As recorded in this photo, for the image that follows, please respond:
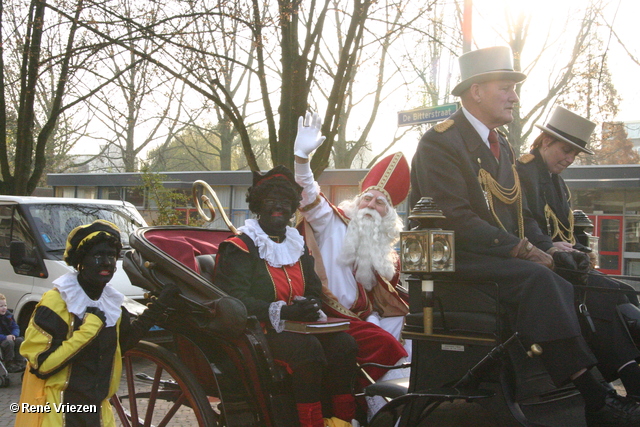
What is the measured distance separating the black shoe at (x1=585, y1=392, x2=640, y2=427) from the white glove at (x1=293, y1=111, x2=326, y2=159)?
92.7 inches

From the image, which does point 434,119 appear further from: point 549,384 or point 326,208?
point 549,384

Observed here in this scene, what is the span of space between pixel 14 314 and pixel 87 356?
441cm

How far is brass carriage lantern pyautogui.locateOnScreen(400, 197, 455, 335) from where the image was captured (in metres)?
2.59

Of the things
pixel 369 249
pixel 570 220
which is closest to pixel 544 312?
pixel 570 220

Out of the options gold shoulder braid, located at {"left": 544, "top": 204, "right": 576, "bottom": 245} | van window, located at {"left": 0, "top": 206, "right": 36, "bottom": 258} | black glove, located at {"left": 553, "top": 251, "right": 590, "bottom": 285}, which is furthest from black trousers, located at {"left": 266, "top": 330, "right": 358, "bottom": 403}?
van window, located at {"left": 0, "top": 206, "right": 36, "bottom": 258}

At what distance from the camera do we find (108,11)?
877cm

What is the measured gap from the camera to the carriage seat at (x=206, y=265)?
12.3 ft

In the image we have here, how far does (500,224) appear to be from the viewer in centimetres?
296

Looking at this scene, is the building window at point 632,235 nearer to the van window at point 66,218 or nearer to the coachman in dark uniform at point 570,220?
the van window at point 66,218

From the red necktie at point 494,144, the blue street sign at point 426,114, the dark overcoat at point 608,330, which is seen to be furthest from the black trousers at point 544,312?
the blue street sign at point 426,114

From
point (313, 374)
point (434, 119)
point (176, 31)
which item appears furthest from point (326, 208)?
point (176, 31)

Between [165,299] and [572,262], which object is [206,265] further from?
[572,262]

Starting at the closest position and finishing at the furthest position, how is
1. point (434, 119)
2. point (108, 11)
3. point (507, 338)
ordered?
point (507, 338), point (434, 119), point (108, 11)

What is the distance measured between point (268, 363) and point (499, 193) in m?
1.43
